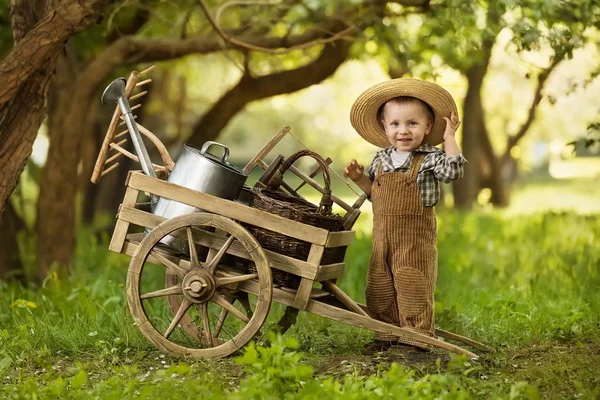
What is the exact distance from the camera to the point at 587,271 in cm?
739

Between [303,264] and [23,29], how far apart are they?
2710 millimetres

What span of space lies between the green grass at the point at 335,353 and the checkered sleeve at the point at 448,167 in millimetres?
950

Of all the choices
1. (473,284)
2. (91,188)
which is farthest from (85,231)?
(473,284)

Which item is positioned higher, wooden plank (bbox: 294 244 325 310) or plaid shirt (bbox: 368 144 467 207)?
plaid shirt (bbox: 368 144 467 207)

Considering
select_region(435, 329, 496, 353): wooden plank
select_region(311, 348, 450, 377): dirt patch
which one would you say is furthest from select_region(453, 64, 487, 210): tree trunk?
select_region(311, 348, 450, 377): dirt patch

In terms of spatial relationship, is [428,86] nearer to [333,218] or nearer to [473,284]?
[333,218]

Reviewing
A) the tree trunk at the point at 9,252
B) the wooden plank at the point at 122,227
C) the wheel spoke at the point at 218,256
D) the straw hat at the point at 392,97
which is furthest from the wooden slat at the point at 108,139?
the tree trunk at the point at 9,252

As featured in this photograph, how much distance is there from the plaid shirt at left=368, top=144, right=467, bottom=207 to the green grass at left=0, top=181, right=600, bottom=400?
2.87 ft

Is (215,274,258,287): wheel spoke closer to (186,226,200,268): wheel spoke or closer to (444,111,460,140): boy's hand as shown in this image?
(186,226,200,268): wheel spoke

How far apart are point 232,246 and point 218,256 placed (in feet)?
0.37

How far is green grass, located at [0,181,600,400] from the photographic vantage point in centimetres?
412

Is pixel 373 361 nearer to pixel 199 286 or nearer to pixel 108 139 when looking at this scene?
pixel 199 286

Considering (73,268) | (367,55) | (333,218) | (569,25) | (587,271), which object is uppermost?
(367,55)

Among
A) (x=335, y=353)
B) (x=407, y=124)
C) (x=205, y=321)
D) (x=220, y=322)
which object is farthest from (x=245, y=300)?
(x=407, y=124)
